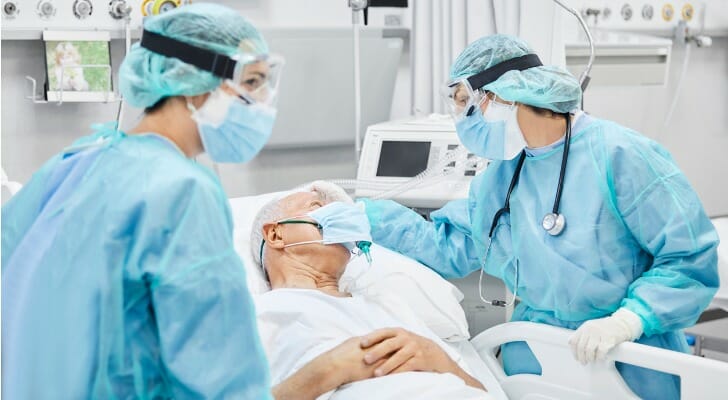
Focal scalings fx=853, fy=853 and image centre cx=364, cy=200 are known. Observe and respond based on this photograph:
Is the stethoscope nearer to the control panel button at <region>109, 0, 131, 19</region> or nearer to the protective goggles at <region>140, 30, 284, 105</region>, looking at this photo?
the protective goggles at <region>140, 30, 284, 105</region>

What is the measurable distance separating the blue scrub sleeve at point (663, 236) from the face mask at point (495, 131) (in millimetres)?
204

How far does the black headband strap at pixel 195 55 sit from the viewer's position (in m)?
1.18

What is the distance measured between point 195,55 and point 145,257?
0.95 ft

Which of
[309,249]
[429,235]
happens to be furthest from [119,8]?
[429,235]

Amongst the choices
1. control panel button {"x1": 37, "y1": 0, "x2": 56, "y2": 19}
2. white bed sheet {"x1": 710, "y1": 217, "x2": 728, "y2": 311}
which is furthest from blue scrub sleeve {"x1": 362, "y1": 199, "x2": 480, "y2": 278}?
control panel button {"x1": 37, "y1": 0, "x2": 56, "y2": 19}

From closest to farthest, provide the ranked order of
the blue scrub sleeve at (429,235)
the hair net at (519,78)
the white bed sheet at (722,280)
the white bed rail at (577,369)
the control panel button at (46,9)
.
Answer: the white bed rail at (577,369) < the hair net at (519,78) < the blue scrub sleeve at (429,235) < the white bed sheet at (722,280) < the control panel button at (46,9)

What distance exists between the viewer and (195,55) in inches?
46.6

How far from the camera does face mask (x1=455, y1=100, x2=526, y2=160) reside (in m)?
1.80

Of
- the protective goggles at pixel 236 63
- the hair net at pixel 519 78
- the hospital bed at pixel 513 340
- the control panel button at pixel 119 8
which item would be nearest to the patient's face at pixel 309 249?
the hospital bed at pixel 513 340

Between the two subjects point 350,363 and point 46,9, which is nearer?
point 350,363

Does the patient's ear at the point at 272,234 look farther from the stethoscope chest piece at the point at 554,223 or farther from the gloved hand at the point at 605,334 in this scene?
the gloved hand at the point at 605,334

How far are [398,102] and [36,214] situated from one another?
2.10 meters

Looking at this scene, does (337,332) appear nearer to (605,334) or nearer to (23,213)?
(605,334)

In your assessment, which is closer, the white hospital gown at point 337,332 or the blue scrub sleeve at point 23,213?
the blue scrub sleeve at point 23,213
